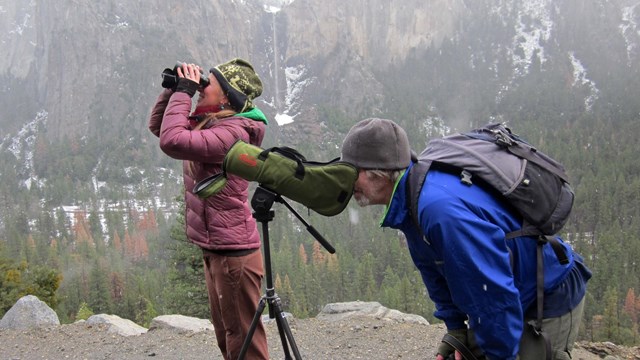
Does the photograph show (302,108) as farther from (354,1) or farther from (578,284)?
(578,284)

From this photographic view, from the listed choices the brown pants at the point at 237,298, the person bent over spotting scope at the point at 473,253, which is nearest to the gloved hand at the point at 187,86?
the brown pants at the point at 237,298

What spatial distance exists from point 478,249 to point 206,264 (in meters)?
2.21

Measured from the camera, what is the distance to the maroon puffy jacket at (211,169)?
3.19m

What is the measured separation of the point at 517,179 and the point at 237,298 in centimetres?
205

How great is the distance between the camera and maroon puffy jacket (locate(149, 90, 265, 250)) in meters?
3.19

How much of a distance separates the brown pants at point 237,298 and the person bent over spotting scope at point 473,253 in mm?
1392

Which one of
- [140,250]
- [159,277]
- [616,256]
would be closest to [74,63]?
[140,250]

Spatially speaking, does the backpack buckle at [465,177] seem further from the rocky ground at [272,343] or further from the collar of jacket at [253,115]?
the rocky ground at [272,343]

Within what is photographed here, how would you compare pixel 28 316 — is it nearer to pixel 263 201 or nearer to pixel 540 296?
pixel 263 201

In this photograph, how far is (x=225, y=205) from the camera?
3.42 metres

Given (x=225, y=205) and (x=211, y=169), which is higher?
(x=211, y=169)

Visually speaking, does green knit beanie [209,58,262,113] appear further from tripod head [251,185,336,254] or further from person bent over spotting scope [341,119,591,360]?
→ person bent over spotting scope [341,119,591,360]

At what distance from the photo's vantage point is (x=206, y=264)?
3.57 metres

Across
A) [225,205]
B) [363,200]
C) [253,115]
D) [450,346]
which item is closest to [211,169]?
[225,205]
